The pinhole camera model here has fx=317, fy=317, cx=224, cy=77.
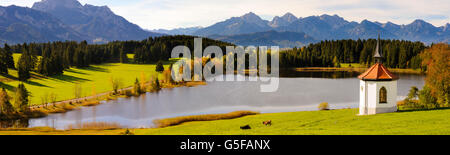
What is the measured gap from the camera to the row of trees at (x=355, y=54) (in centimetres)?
14675

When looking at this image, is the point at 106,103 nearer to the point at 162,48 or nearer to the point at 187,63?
the point at 187,63

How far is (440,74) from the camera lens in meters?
38.8

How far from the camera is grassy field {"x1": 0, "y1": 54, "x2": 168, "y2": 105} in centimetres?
7975

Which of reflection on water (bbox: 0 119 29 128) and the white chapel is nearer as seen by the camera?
the white chapel

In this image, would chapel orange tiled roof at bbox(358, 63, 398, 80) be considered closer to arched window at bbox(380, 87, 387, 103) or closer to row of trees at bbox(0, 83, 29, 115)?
arched window at bbox(380, 87, 387, 103)

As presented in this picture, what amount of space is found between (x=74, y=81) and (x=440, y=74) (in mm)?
96416

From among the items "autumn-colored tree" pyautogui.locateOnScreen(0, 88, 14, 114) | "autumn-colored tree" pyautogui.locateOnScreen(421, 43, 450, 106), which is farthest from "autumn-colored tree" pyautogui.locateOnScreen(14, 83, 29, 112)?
"autumn-colored tree" pyautogui.locateOnScreen(421, 43, 450, 106)

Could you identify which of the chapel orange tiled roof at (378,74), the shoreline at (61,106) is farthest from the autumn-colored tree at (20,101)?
the chapel orange tiled roof at (378,74)

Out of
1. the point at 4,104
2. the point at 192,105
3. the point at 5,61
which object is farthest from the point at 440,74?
the point at 5,61

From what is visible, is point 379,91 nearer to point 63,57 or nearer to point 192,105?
point 192,105

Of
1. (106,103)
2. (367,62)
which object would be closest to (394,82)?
(106,103)

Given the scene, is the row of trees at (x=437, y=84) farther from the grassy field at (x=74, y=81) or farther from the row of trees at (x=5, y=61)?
the row of trees at (x=5, y=61)

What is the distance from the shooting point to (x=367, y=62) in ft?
506

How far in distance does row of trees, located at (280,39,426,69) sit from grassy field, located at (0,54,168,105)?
78050mm
